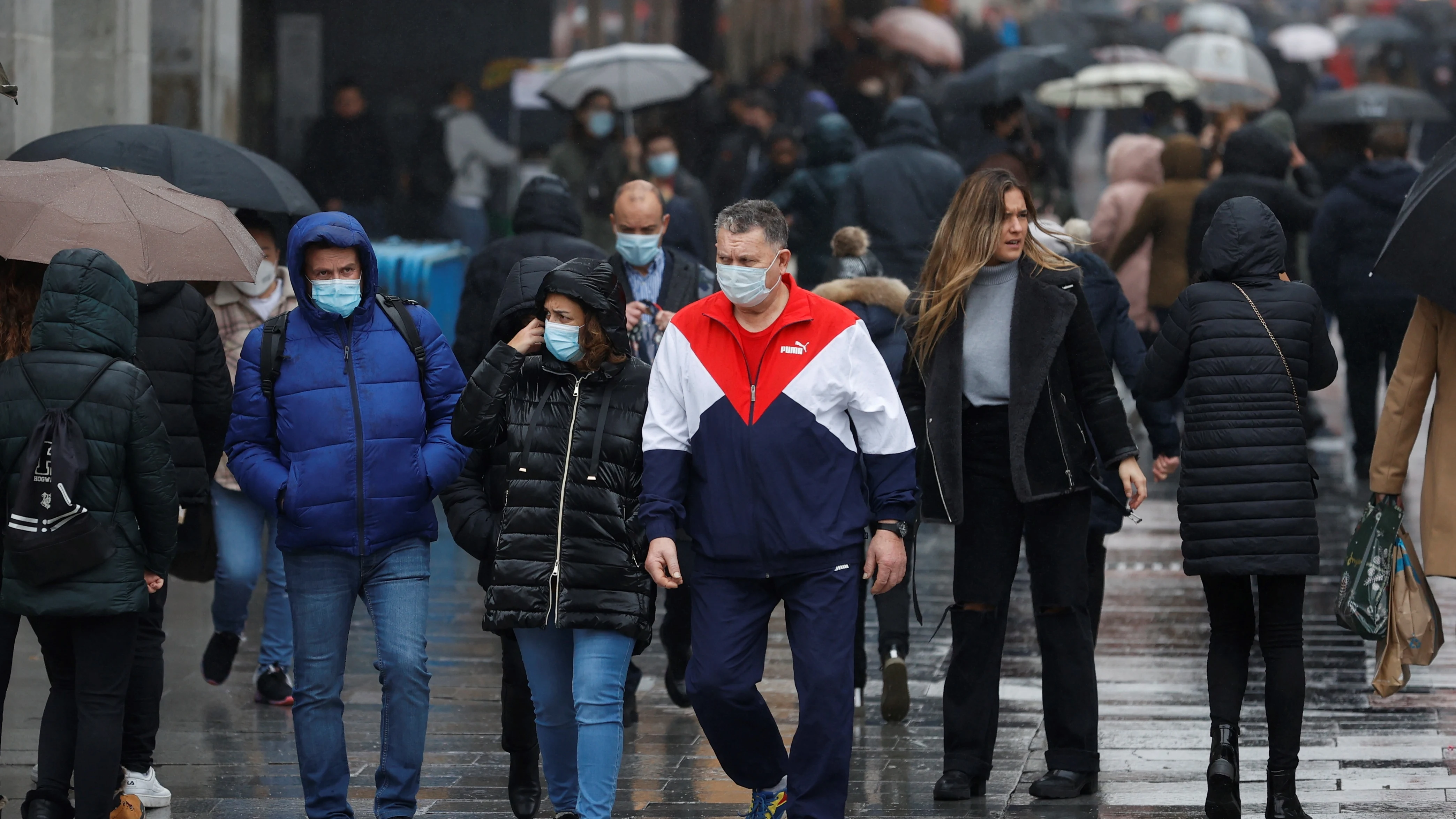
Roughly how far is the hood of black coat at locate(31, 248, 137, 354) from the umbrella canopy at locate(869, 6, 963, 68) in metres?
19.2

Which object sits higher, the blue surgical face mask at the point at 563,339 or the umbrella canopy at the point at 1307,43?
the umbrella canopy at the point at 1307,43

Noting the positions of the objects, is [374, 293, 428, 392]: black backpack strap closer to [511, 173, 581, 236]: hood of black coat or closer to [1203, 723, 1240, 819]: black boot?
[511, 173, 581, 236]: hood of black coat

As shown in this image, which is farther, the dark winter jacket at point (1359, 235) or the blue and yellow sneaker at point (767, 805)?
the dark winter jacket at point (1359, 235)

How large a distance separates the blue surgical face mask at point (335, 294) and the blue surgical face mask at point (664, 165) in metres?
8.47

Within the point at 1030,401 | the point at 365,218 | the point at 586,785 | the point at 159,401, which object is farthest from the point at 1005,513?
the point at 365,218

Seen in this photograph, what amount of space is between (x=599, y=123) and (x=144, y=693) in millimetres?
10263

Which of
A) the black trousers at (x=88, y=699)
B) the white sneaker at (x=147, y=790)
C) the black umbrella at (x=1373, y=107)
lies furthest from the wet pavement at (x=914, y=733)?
the black umbrella at (x=1373, y=107)

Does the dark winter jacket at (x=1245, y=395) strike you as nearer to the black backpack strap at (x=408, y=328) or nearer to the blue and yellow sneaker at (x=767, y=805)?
the blue and yellow sneaker at (x=767, y=805)

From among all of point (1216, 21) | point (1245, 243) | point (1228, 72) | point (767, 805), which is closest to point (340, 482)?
point (767, 805)

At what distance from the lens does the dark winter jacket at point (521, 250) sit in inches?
328

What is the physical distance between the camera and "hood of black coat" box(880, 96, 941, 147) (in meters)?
12.8

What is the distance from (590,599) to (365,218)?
1232 centimetres

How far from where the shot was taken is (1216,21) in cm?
2744

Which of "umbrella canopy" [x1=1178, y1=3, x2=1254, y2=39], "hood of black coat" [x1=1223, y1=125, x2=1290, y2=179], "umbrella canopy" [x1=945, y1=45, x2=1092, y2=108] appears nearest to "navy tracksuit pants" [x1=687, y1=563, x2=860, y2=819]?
"hood of black coat" [x1=1223, y1=125, x2=1290, y2=179]
